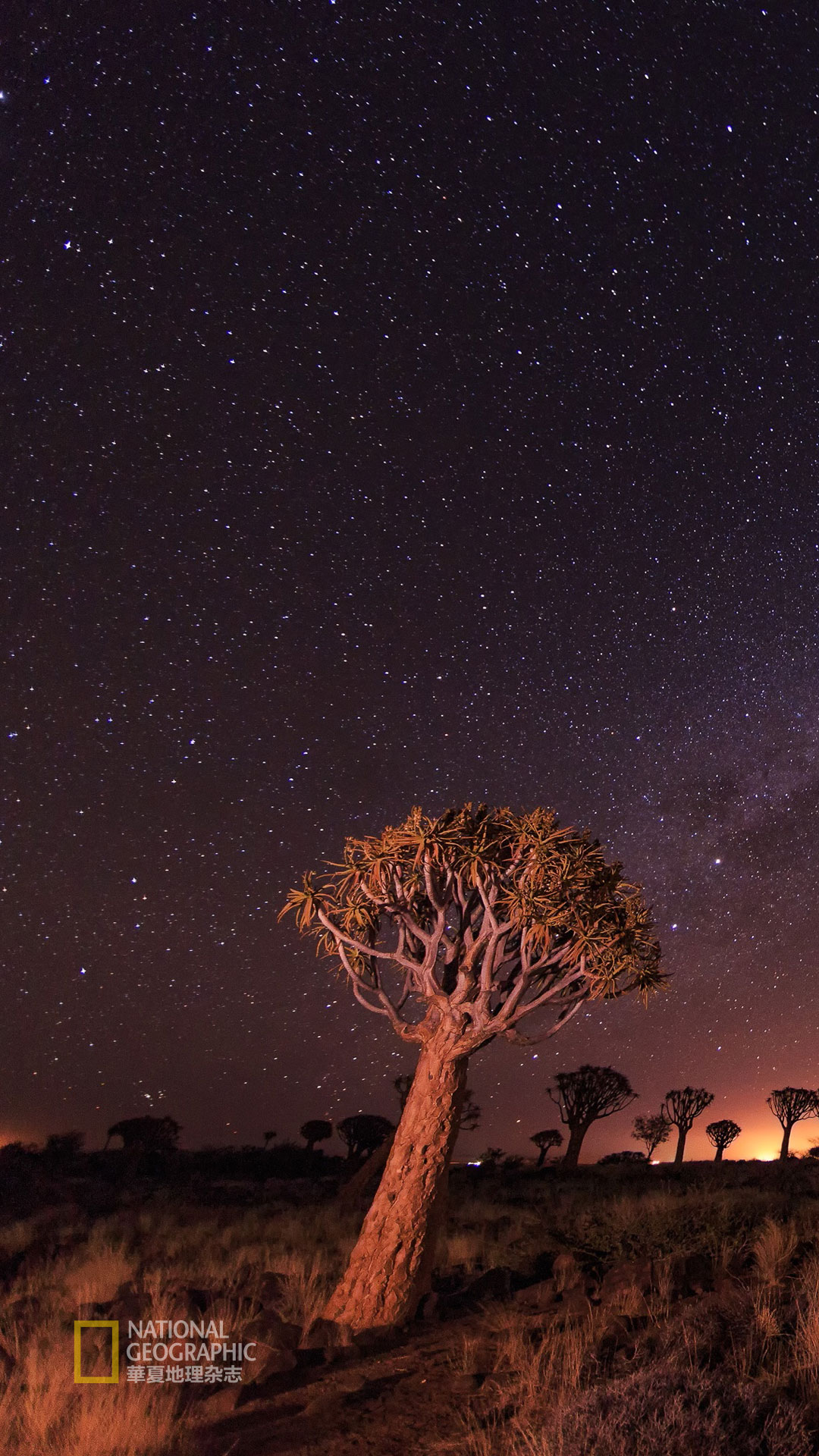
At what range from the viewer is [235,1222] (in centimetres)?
1673

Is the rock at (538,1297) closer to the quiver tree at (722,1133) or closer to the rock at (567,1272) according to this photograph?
the rock at (567,1272)

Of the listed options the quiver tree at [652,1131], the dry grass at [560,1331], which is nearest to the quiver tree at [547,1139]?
the quiver tree at [652,1131]

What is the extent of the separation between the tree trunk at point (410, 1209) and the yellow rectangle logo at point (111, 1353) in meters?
1.99

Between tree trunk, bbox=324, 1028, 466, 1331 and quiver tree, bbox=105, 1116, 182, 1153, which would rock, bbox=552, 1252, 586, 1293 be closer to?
tree trunk, bbox=324, 1028, 466, 1331

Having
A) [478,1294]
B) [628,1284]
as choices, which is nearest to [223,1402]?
[628,1284]

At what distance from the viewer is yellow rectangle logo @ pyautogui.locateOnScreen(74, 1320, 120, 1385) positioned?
22.4 ft

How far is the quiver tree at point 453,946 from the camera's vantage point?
29.6 feet

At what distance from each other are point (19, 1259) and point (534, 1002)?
10328mm

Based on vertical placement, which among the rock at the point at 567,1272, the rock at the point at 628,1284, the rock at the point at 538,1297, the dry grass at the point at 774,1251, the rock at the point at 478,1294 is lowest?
the rock at the point at 478,1294

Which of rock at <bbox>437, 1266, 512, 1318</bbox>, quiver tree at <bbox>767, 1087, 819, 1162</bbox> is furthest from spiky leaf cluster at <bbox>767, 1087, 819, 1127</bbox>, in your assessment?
rock at <bbox>437, 1266, 512, 1318</bbox>

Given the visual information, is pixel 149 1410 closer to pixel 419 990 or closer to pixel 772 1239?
pixel 419 990

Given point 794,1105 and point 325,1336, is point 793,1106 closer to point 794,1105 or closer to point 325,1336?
point 794,1105

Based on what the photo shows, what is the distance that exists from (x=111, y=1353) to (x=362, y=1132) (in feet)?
93.5

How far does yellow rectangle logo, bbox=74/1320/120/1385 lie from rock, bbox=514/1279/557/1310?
3.56m
